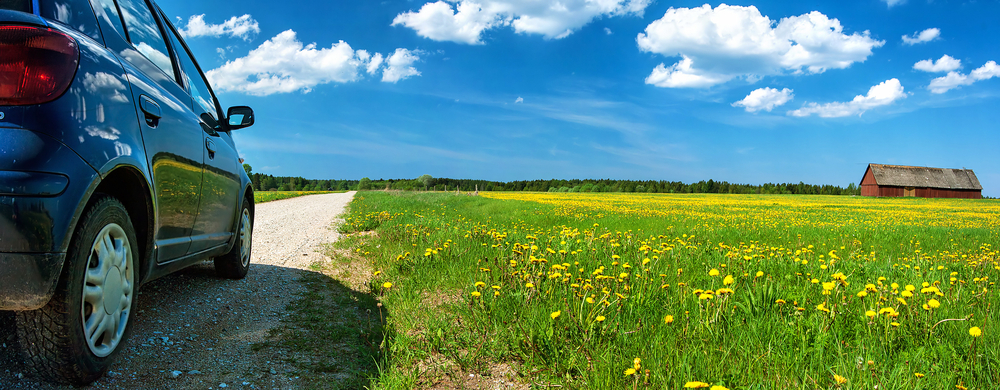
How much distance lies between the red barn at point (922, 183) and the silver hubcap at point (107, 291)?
84018mm

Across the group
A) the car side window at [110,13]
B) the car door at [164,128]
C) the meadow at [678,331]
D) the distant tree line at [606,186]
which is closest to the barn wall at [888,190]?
the distant tree line at [606,186]

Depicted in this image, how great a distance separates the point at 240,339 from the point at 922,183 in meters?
87.4

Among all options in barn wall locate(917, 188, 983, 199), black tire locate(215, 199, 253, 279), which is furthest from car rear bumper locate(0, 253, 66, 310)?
barn wall locate(917, 188, 983, 199)

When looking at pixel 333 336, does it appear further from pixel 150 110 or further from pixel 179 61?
pixel 179 61

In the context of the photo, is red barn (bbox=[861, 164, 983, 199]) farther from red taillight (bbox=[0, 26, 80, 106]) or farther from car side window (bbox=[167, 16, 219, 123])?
red taillight (bbox=[0, 26, 80, 106])

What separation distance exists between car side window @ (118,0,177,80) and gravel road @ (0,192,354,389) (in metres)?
1.70

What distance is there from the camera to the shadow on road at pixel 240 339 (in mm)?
2385

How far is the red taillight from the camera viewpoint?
178cm

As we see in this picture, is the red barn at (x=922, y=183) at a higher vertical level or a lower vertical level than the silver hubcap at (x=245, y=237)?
higher

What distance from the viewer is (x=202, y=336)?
9.85 feet

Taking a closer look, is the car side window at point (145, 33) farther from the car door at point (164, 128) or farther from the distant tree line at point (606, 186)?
the distant tree line at point (606, 186)

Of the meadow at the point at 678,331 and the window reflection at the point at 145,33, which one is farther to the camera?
the window reflection at the point at 145,33

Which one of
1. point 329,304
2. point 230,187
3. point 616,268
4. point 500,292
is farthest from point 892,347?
point 230,187

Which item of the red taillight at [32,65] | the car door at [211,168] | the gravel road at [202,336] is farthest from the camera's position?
the car door at [211,168]
